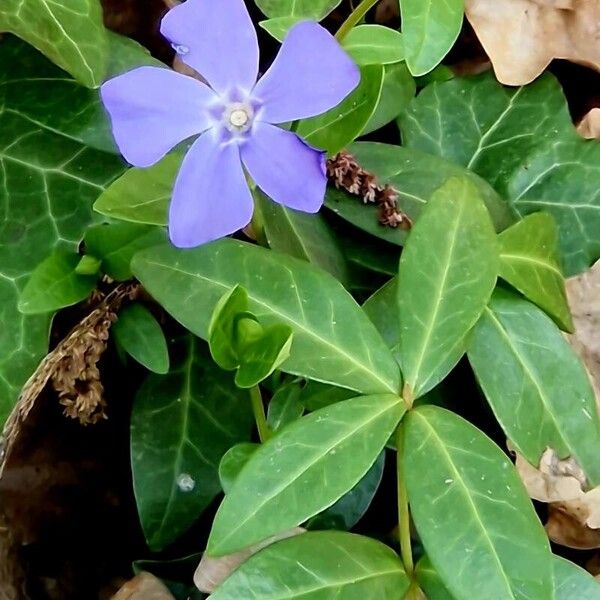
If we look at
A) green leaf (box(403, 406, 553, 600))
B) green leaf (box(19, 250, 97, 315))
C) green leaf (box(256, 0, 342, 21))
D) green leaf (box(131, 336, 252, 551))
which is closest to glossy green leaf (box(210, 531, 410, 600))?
green leaf (box(403, 406, 553, 600))

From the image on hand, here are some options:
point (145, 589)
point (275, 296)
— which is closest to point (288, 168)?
point (275, 296)

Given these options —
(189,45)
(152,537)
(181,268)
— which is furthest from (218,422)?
(189,45)

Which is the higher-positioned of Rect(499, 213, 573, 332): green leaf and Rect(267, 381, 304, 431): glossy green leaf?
Rect(499, 213, 573, 332): green leaf

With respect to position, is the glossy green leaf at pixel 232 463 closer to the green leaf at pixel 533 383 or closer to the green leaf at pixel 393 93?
the green leaf at pixel 533 383

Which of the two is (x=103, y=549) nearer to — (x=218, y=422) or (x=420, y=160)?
(x=218, y=422)

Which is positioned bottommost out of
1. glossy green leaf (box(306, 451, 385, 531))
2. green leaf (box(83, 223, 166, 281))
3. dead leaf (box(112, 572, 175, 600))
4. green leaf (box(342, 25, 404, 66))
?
dead leaf (box(112, 572, 175, 600))

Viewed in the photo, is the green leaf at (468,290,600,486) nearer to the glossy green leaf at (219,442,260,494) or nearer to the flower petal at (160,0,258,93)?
the glossy green leaf at (219,442,260,494)

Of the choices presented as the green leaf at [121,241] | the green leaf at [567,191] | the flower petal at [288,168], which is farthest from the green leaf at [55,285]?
the green leaf at [567,191]

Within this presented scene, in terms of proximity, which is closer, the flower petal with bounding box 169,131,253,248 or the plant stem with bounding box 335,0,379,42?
the flower petal with bounding box 169,131,253,248
